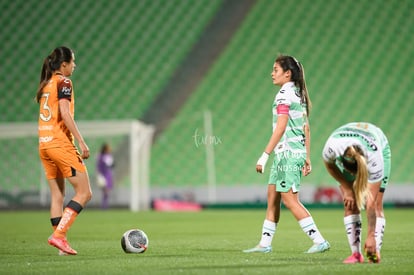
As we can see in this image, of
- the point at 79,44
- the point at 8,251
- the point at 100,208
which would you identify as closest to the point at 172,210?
the point at 100,208

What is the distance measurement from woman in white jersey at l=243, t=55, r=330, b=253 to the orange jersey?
1822 mm

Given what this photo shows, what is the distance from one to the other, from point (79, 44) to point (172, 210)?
693 cm

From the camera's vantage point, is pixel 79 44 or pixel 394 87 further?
pixel 79 44

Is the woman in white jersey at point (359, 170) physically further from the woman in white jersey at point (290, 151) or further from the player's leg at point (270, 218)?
the player's leg at point (270, 218)

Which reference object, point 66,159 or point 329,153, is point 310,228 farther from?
point 66,159

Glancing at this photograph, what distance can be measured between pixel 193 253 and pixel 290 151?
125 centimetres

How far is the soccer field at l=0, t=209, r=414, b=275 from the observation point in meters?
5.68

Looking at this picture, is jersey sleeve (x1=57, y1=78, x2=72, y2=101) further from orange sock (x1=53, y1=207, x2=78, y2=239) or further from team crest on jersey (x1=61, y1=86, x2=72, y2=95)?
orange sock (x1=53, y1=207, x2=78, y2=239)

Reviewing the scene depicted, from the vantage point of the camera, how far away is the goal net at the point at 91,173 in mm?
19594

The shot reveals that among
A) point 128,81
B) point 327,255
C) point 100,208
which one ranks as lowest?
point 100,208

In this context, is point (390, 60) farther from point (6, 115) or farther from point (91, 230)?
point (91, 230)

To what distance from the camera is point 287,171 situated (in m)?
6.92

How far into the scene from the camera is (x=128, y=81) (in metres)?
22.5

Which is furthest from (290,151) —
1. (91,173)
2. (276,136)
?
(91,173)
